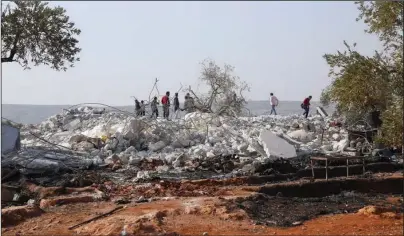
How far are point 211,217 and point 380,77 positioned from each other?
2.56 m

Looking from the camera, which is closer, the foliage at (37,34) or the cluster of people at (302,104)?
the foliage at (37,34)

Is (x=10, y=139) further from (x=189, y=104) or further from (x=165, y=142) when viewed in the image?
(x=189, y=104)

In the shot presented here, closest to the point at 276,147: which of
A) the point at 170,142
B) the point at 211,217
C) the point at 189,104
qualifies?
the point at 170,142

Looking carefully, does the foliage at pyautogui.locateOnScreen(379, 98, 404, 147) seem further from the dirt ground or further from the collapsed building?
the collapsed building

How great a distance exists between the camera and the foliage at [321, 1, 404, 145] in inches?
196

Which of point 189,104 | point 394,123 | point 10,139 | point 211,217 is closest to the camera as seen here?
point 394,123

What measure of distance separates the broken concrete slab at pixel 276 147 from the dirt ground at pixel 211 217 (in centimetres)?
406

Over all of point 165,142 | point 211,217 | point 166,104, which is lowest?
point 211,217

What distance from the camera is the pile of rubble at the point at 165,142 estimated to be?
36.3ft

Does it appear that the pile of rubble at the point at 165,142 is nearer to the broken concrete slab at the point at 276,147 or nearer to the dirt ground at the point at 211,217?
the broken concrete slab at the point at 276,147

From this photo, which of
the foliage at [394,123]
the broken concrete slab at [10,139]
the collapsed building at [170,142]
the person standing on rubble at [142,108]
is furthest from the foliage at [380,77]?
the person standing on rubble at [142,108]

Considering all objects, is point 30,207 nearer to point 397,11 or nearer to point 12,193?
point 12,193

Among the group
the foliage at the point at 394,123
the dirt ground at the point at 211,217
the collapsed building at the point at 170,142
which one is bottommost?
the dirt ground at the point at 211,217

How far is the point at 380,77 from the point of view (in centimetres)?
514
